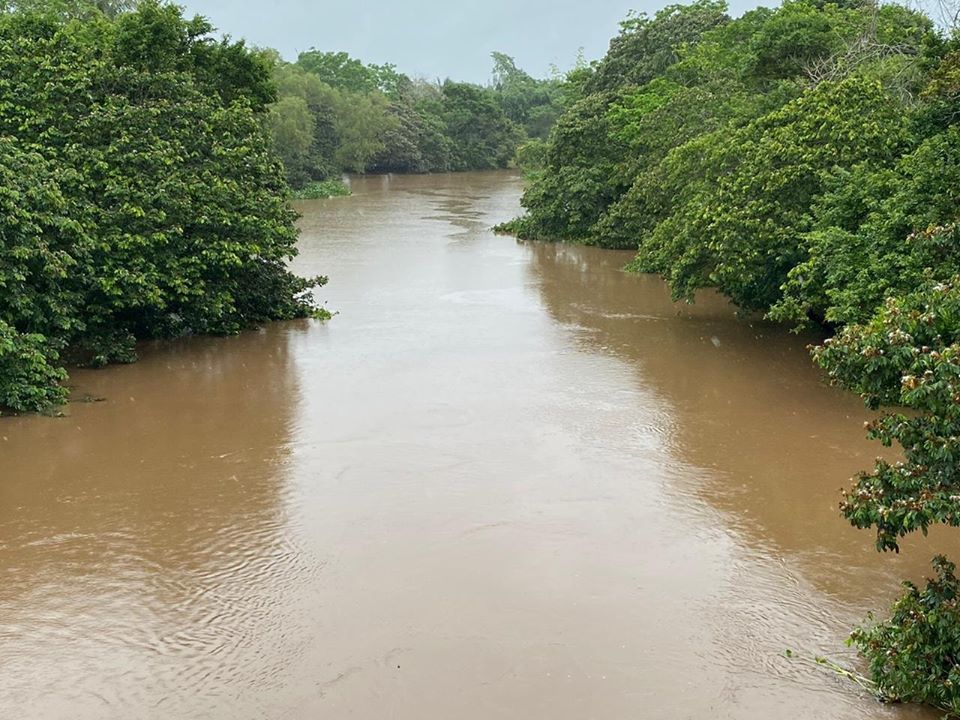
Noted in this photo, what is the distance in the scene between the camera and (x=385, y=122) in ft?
207

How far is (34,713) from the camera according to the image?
283 inches

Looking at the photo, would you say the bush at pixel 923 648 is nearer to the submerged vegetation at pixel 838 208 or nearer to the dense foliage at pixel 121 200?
the submerged vegetation at pixel 838 208

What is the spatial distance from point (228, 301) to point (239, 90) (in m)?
5.54

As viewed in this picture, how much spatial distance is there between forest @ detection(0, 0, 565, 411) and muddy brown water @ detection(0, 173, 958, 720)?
96 cm

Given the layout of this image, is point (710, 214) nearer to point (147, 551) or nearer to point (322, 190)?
point (147, 551)

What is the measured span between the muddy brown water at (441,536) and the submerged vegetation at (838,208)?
3.95 ft

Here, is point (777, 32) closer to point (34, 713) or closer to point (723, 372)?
point (723, 372)

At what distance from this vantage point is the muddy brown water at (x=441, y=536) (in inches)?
297

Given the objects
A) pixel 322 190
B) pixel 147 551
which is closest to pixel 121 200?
pixel 147 551

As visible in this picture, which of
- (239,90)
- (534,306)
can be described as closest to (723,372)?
(534,306)

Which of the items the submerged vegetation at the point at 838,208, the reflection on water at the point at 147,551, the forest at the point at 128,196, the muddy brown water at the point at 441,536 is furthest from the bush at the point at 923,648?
the forest at the point at 128,196

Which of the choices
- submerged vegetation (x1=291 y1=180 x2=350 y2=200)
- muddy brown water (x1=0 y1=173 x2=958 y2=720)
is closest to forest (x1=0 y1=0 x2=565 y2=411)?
muddy brown water (x1=0 y1=173 x2=958 y2=720)

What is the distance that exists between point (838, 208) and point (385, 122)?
5182 cm

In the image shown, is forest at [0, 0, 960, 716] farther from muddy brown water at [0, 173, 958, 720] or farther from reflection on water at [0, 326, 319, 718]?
reflection on water at [0, 326, 319, 718]
